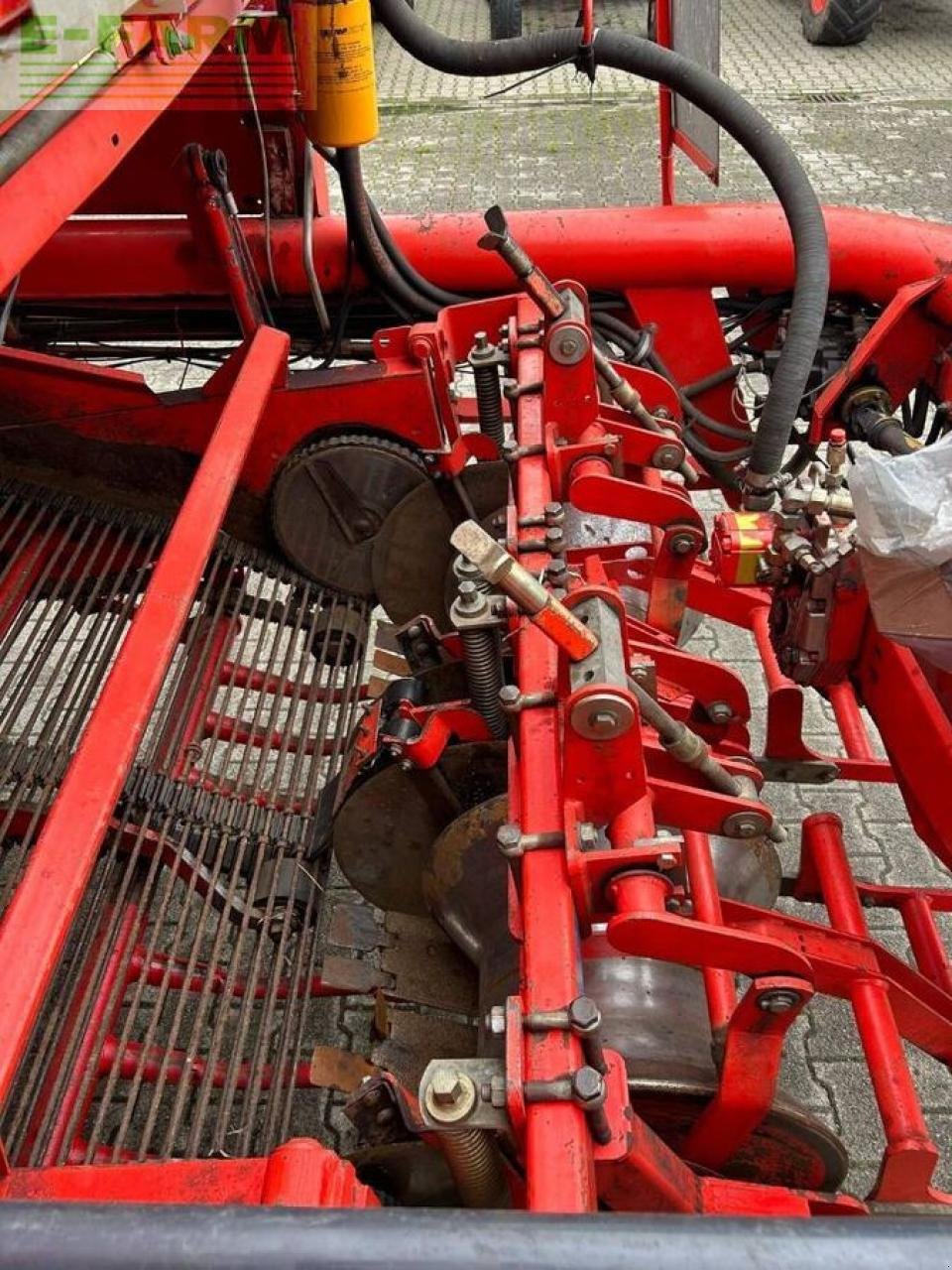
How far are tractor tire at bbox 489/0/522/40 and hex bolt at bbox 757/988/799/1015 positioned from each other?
7083 millimetres

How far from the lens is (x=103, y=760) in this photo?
1.44 metres

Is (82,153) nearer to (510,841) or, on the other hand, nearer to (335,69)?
(510,841)

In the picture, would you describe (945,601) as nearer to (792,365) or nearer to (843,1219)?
(843,1219)

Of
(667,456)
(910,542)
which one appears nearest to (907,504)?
(910,542)

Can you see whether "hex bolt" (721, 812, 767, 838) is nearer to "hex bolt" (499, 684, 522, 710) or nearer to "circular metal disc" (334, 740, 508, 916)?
"hex bolt" (499, 684, 522, 710)

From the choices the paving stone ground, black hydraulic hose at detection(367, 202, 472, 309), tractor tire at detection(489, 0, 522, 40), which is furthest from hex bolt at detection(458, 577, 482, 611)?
Answer: tractor tire at detection(489, 0, 522, 40)

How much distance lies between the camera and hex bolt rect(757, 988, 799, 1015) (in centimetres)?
136

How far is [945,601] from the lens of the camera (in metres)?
1.39

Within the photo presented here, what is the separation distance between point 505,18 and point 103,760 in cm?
770

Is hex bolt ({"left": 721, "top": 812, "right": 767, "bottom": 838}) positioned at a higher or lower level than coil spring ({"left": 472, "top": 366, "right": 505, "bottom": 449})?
lower

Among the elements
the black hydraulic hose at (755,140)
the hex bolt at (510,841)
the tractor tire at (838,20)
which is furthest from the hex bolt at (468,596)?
the tractor tire at (838,20)

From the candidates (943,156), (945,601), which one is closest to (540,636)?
(945,601)

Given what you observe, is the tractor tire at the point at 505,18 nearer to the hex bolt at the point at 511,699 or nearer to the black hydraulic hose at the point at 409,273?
the black hydraulic hose at the point at 409,273

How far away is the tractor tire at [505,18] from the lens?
7.32 metres
